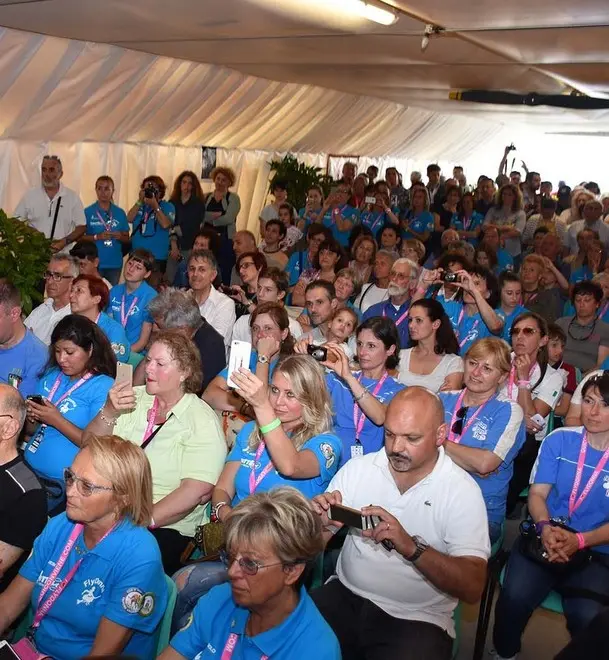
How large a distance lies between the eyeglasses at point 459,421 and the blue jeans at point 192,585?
1342mm

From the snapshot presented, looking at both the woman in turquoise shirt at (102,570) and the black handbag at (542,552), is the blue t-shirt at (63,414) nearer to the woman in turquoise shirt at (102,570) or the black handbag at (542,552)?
the woman in turquoise shirt at (102,570)

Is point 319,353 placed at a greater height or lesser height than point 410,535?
greater

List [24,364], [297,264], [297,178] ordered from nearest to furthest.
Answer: [24,364] < [297,264] < [297,178]

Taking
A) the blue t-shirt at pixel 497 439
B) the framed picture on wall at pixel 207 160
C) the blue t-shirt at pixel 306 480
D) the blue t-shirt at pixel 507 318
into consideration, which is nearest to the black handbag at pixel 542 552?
the blue t-shirt at pixel 497 439

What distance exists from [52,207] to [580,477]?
583 cm

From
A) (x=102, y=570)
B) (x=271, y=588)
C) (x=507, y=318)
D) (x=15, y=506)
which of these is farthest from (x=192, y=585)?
(x=507, y=318)

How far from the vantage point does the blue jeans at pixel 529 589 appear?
3121mm

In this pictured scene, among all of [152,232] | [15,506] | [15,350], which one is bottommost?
[15,506]

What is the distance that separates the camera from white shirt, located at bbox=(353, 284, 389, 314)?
6.37 meters

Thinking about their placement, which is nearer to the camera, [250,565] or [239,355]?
[250,565]

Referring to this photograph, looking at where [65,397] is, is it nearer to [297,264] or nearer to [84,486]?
[84,486]

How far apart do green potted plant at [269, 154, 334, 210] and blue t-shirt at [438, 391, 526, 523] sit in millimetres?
8859

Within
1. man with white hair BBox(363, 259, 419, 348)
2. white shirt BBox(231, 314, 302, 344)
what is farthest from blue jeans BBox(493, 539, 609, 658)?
man with white hair BBox(363, 259, 419, 348)

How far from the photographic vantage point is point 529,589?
321 cm
